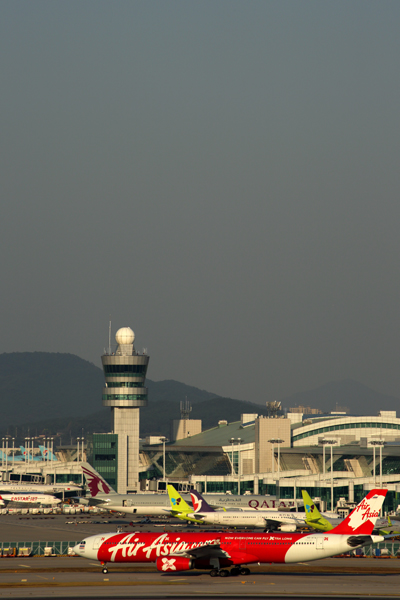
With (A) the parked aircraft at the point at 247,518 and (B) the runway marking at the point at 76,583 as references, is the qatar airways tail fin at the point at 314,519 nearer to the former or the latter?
(A) the parked aircraft at the point at 247,518

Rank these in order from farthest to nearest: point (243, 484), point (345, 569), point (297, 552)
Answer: point (243, 484)
point (345, 569)
point (297, 552)

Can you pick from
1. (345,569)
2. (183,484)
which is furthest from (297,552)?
(183,484)

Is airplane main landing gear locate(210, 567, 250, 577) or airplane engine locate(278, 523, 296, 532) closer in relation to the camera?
airplane main landing gear locate(210, 567, 250, 577)

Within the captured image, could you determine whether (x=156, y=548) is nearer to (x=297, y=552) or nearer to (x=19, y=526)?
(x=297, y=552)

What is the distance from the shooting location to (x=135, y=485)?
655 ft

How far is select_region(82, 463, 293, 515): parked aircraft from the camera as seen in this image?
13462cm

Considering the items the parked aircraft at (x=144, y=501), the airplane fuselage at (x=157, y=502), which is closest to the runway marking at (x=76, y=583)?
the airplane fuselage at (x=157, y=502)

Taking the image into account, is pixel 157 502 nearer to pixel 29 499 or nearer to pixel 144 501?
pixel 144 501

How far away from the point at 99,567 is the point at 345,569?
23.4 m

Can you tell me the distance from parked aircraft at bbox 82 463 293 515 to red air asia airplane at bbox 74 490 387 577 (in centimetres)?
5731

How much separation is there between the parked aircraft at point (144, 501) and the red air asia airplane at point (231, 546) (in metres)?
57.3

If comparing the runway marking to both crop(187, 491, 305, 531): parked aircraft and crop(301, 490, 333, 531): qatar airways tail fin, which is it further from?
crop(187, 491, 305, 531): parked aircraft

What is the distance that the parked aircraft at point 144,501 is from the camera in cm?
13462

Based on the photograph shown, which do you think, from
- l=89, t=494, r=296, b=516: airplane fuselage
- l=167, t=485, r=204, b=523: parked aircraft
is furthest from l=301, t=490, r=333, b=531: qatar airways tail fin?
l=89, t=494, r=296, b=516: airplane fuselage
